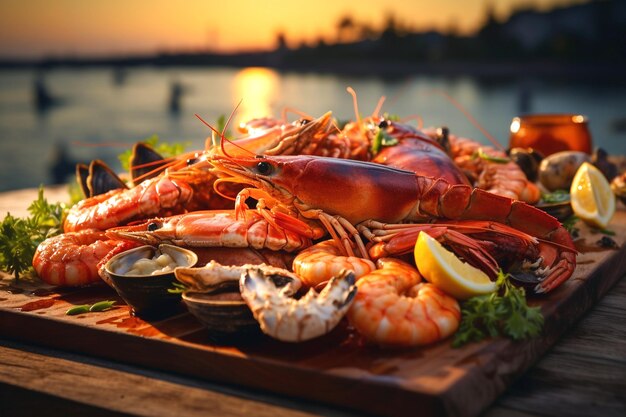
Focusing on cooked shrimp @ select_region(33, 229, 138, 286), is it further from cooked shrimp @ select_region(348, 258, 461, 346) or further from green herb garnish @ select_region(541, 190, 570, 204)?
green herb garnish @ select_region(541, 190, 570, 204)

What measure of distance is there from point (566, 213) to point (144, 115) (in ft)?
126

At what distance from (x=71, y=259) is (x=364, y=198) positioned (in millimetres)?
1315

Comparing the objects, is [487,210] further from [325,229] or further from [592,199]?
[592,199]

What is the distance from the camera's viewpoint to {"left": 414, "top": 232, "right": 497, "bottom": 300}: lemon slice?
2.37 meters

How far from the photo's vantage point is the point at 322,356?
218 cm

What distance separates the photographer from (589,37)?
1998 centimetres

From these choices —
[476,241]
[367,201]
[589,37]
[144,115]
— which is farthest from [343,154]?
[144,115]

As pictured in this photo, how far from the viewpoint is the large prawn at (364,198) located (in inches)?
120

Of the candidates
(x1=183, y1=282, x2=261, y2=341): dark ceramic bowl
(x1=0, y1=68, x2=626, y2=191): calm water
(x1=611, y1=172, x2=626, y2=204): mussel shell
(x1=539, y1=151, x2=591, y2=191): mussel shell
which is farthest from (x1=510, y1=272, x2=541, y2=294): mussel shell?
(x1=0, y1=68, x2=626, y2=191): calm water

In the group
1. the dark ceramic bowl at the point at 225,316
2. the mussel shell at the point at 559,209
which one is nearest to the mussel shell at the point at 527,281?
the dark ceramic bowl at the point at 225,316

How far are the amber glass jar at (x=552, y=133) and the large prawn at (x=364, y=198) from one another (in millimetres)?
2340

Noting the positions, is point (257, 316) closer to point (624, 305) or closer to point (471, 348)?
point (471, 348)

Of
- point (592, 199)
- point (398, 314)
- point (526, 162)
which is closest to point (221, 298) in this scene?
point (398, 314)

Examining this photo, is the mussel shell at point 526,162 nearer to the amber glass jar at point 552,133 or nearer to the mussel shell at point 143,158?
the amber glass jar at point 552,133
